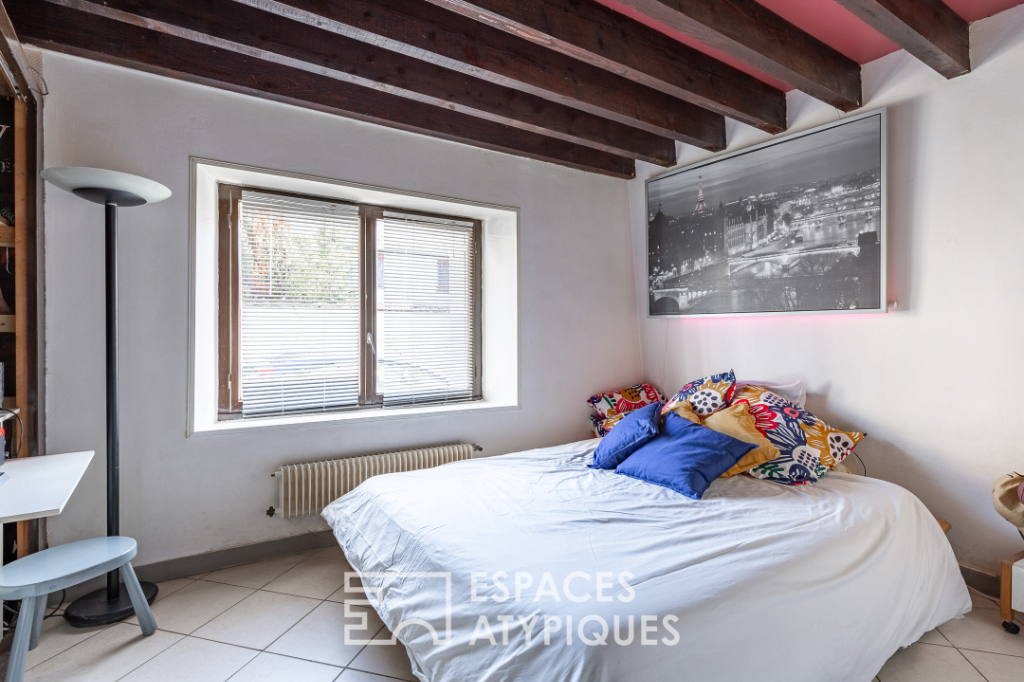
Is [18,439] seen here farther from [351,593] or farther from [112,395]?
[351,593]

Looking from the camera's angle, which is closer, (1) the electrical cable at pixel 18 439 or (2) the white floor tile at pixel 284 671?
(2) the white floor tile at pixel 284 671

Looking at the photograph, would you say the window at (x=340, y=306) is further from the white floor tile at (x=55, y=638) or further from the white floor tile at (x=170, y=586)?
the white floor tile at (x=55, y=638)

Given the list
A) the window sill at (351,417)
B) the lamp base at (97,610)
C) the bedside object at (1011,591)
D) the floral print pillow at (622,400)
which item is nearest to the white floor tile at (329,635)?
the lamp base at (97,610)

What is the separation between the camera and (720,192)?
3.39m

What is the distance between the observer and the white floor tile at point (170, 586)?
2.41 meters

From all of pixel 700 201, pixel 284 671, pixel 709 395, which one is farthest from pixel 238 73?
pixel 709 395

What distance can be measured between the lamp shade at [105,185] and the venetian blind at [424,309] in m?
1.38

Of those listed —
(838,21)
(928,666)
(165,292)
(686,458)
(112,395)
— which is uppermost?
(838,21)

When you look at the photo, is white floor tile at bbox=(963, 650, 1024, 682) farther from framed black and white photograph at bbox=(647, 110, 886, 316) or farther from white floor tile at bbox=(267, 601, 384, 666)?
white floor tile at bbox=(267, 601, 384, 666)

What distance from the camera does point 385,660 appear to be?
1.94 meters

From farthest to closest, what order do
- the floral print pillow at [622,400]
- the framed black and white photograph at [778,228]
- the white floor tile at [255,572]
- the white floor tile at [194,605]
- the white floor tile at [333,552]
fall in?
the floral print pillow at [622,400] < the white floor tile at [333,552] < the framed black and white photograph at [778,228] < the white floor tile at [255,572] < the white floor tile at [194,605]

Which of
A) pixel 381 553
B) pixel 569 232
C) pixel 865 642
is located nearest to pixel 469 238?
pixel 569 232

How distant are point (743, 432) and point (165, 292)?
2.91 m

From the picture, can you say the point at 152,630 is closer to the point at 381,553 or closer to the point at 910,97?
the point at 381,553
